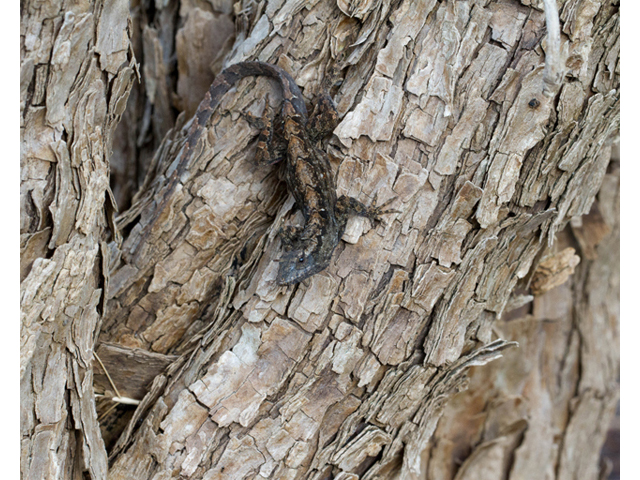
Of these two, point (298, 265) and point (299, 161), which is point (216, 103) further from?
point (298, 265)

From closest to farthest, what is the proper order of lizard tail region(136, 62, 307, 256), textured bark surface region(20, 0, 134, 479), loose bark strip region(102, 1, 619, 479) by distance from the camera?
1. textured bark surface region(20, 0, 134, 479)
2. loose bark strip region(102, 1, 619, 479)
3. lizard tail region(136, 62, 307, 256)

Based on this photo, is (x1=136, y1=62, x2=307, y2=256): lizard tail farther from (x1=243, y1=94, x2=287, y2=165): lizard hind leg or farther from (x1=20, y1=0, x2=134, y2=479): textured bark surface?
(x1=20, y1=0, x2=134, y2=479): textured bark surface

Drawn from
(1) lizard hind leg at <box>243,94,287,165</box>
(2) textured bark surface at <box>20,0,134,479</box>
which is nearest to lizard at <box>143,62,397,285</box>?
(1) lizard hind leg at <box>243,94,287,165</box>

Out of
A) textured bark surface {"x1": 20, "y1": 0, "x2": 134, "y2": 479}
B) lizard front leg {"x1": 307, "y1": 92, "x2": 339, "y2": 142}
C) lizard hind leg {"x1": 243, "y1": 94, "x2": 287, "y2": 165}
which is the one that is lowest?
textured bark surface {"x1": 20, "y1": 0, "x2": 134, "y2": 479}

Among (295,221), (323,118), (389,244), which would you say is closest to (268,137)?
(323,118)

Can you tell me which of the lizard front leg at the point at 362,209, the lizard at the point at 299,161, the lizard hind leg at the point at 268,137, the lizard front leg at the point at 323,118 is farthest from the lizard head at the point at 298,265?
the lizard front leg at the point at 323,118
